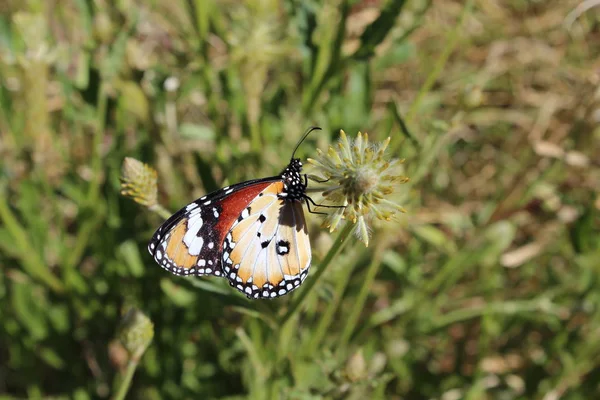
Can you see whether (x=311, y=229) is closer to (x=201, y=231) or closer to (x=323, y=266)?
(x=201, y=231)

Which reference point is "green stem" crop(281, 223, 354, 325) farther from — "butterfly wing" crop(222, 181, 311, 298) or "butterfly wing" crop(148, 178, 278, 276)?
"butterfly wing" crop(148, 178, 278, 276)

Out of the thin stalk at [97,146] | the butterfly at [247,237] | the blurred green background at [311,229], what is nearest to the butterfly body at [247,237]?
the butterfly at [247,237]

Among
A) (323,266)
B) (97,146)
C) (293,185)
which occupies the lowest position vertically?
(323,266)

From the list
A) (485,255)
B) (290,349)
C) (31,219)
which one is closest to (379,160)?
(290,349)

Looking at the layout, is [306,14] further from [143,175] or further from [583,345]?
[583,345]

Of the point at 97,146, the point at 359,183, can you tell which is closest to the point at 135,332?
the point at 359,183

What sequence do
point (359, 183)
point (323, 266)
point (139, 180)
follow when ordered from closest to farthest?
point (359, 183)
point (323, 266)
point (139, 180)

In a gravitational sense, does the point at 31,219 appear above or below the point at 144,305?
above

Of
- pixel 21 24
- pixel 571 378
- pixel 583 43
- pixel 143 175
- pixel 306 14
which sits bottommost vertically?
pixel 571 378
